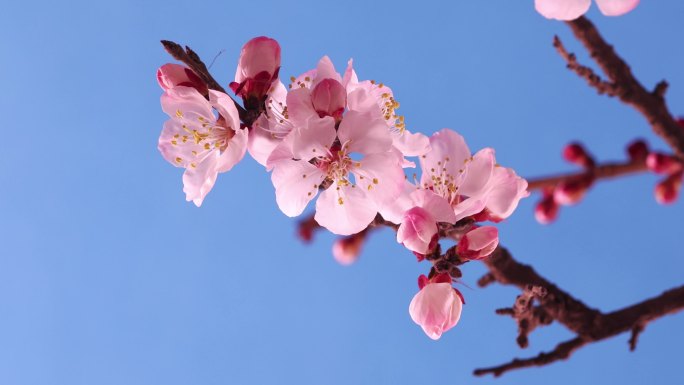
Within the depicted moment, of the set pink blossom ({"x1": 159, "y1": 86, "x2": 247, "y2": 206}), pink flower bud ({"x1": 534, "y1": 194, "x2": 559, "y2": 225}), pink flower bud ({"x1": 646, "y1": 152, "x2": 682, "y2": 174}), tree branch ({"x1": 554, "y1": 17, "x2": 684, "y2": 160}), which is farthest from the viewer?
pink flower bud ({"x1": 534, "y1": 194, "x2": 559, "y2": 225})

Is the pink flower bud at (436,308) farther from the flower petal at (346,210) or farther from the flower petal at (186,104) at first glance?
the flower petal at (186,104)

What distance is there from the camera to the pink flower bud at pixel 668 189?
2.75 metres

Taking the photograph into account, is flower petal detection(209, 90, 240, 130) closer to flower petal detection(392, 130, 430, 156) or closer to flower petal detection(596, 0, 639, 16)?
flower petal detection(392, 130, 430, 156)

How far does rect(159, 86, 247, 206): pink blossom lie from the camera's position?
1124mm

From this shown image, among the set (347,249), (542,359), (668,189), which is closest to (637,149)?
(668,189)

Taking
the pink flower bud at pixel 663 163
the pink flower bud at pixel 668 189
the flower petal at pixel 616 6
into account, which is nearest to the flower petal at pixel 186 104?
the flower petal at pixel 616 6

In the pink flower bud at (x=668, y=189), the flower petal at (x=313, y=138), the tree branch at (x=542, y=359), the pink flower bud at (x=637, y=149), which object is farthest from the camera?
the pink flower bud at (x=637, y=149)

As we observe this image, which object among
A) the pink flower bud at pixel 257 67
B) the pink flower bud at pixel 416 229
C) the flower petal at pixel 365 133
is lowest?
the pink flower bud at pixel 416 229

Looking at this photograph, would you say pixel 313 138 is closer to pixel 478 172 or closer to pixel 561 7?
pixel 478 172

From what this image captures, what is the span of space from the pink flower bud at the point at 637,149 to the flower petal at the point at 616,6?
1.78 meters

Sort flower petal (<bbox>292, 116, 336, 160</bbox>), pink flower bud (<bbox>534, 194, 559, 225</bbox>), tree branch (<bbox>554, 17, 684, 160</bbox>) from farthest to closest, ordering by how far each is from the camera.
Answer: pink flower bud (<bbox>534, 194, 559, 225</bbox>) < tree branch (<bbox>554, 17, 684, 160</bbox>) < flower petal (<bbox>292, 116, 336, 160</bbox>)

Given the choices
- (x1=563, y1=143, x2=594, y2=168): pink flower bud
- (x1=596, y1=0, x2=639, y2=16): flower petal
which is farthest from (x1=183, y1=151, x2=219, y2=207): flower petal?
(x1=563, y1=143, x2=594, y2=168): pink flower bud

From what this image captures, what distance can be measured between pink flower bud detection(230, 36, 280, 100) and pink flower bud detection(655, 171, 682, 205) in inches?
86.0

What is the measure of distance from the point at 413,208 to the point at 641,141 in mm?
2346
